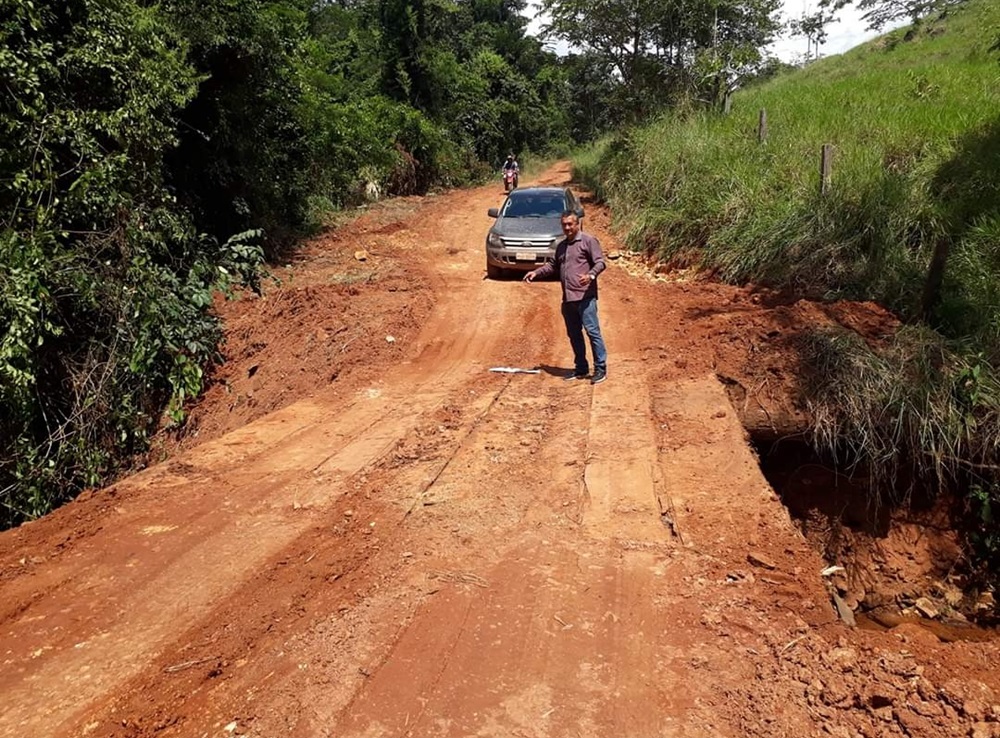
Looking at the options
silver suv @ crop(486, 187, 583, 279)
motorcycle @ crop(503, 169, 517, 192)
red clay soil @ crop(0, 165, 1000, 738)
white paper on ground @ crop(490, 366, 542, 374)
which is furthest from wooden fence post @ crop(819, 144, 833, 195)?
motorcycle @ crop(503, 169, 517, 192)

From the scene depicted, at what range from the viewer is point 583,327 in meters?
7.06

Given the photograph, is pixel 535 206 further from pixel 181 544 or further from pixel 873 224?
pixel 181 544

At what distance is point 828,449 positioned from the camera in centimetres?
580

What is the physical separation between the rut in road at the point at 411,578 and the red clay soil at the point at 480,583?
0.05 ft

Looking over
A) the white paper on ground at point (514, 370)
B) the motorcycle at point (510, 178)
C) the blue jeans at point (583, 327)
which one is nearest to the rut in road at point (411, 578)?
the blue jeans at point (583, 327)

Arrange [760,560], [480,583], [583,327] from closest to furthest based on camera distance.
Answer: [480,583] < [760,560] < [583,327]

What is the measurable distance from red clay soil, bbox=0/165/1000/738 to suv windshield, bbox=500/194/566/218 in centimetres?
528

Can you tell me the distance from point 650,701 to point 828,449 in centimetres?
373

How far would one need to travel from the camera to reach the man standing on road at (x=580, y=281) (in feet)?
21.8

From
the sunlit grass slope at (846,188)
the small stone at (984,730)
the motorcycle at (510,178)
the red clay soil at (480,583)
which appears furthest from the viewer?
the motorcycle at (510,178)

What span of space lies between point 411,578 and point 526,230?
844 centimetres

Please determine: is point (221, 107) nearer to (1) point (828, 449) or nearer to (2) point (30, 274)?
(2) point (30, 274)

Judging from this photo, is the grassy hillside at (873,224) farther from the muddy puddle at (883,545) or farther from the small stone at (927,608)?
the small stone at (927,608)

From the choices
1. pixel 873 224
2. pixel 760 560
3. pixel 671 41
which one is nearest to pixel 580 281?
pixel 760 560
